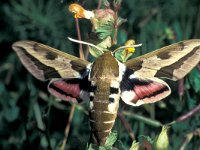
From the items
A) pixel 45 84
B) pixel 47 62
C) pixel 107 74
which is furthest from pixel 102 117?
pixel 45 84

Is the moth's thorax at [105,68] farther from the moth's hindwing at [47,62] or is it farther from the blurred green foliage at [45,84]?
the blurred green foliage at [45,84]

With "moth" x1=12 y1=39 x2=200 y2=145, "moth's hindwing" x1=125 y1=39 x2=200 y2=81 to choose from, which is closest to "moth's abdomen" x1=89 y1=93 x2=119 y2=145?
"moth" x1=12 y1=39 x2=200 y2=145

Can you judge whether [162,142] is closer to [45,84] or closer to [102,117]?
[102,117]

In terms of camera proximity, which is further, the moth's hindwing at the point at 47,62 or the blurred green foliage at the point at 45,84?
the blurred green foliage at the point at 45,84

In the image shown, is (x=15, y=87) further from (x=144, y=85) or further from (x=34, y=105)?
(x=144, y=85)

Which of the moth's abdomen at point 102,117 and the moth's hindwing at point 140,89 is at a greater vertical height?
the moth's hindwing at point 140,89

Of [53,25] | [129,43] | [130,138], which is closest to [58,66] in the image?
[129,43]

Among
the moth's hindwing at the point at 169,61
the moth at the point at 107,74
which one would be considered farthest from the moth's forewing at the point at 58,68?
the moth's hindwing at the point at 169,61
